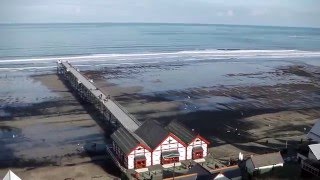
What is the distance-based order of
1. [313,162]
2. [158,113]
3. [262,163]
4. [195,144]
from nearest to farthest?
[313,162]
[262,163]
[195,144]
[158,113]

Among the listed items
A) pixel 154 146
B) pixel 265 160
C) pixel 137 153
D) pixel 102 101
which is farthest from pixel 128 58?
pixel 265 160

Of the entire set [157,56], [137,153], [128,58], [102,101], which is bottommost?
[137,153]

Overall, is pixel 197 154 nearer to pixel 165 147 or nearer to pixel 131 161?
pixel 165 147

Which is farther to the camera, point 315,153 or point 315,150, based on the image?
point 315,150

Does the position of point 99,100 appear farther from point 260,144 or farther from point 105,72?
point 105,72

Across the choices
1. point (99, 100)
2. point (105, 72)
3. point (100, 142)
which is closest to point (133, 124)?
point (100, 142)

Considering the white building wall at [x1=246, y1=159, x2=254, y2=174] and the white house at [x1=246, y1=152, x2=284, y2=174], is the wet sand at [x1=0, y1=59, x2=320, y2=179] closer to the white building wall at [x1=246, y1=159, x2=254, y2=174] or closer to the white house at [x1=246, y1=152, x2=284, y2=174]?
the white building wall at [x1=246, y1=159, x2=254, y2=174]

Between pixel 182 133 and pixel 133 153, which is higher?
pixel 182 133

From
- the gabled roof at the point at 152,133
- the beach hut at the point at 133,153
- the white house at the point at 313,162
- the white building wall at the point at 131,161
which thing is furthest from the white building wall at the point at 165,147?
the white house at the point at 313,162
